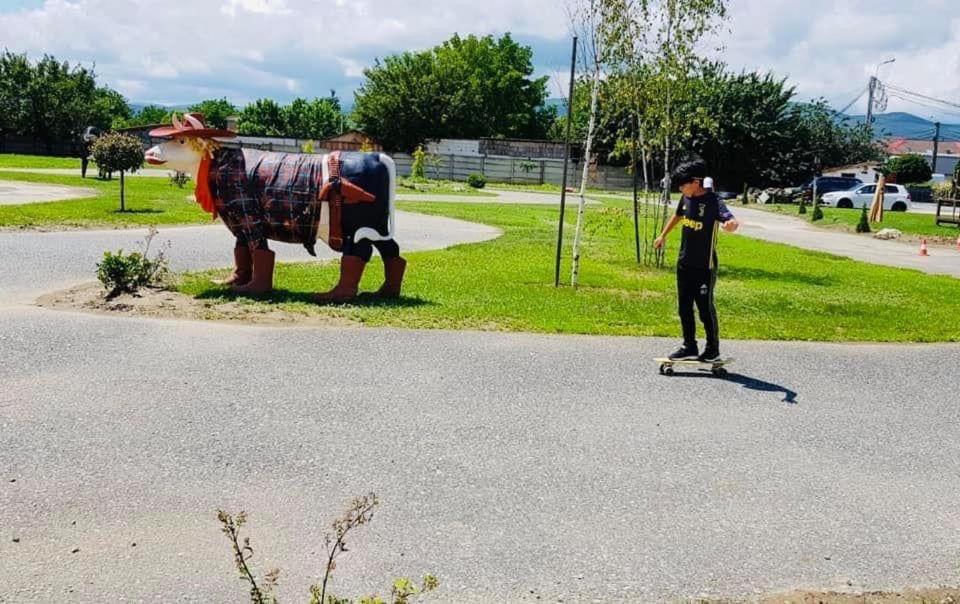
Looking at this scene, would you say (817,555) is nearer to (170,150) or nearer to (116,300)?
(116,300)

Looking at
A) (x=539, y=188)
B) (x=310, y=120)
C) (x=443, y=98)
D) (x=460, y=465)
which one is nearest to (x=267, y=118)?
(x=310, y=120)

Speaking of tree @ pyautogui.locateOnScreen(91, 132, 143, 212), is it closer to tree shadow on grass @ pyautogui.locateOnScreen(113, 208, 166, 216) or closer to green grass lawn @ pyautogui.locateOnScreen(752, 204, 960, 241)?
tree shadow on grass @ pyautogui.locateOnScreen(113, 208, 166, 216)

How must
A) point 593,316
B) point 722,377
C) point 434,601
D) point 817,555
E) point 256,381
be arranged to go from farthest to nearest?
point 593,316
point 722,377
point 256,381
point 817,555
point 434,601

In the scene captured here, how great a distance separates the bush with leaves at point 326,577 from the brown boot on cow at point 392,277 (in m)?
6.30

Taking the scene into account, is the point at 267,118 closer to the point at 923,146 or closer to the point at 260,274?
the point at 260,274

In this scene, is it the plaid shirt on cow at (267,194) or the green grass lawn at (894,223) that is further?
the green grass lawn at (894,223)

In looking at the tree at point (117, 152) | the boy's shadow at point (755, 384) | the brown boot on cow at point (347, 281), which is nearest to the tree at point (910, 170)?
the tree at point (117, 152)

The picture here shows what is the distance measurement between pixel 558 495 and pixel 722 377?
3484 millimetres

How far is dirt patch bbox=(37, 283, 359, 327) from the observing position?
9414mm

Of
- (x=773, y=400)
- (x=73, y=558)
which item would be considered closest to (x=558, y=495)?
(x=73, y=558)

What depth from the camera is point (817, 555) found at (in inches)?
177

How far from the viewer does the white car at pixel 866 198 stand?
141 feet

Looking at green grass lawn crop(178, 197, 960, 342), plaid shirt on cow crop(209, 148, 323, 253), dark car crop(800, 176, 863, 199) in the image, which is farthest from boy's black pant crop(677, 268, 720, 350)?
dark car crop(800, 176, 863, 199)

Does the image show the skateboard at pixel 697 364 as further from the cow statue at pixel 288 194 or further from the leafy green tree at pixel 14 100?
the leafy green tree at pixel 14 100
